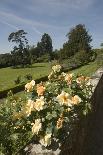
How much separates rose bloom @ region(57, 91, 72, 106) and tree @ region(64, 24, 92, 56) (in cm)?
6723

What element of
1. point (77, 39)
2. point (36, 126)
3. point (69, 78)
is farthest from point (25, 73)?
point (36, 126)

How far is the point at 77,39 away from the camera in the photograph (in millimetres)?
75812

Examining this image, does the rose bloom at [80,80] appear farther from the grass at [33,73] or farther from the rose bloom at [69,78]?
the grass at [33,73]

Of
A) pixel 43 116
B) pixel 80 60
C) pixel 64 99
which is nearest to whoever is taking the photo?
A: pixel 43 116

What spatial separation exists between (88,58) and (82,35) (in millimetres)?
18030

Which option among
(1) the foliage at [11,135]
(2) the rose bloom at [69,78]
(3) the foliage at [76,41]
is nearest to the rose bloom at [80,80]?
(2) the rose bloom at [69,78]

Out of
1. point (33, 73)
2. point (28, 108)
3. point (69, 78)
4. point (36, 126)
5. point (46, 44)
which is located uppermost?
point (69, 78)

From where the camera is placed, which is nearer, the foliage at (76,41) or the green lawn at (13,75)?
the green lawn at (13,75)

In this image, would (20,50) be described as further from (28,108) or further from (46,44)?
(28,108)

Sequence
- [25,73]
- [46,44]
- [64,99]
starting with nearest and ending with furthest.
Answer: [64,99] < [25,73] < [46,44]

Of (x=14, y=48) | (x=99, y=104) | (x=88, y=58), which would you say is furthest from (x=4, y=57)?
(x=99, y=104)

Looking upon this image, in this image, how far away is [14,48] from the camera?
3570 inches

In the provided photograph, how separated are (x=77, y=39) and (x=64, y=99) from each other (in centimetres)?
7207

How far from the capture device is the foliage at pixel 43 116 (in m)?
4.15
